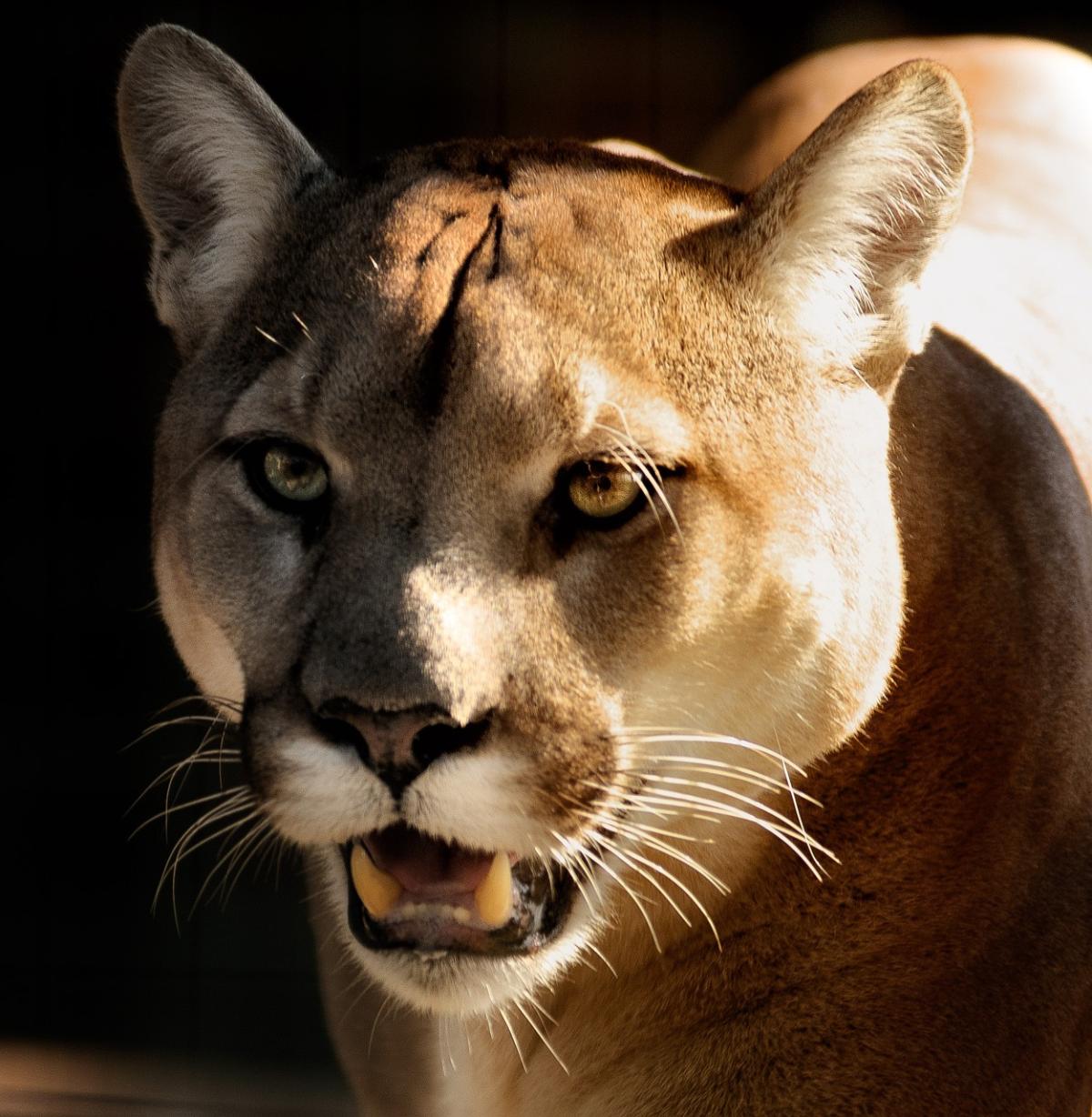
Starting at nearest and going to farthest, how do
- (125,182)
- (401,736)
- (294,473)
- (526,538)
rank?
(401,736)
(526,538)
(294,473)
(125,182)

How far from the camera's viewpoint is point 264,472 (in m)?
1.73

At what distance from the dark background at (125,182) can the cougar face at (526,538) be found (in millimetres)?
2285

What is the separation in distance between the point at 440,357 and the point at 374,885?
49 cm

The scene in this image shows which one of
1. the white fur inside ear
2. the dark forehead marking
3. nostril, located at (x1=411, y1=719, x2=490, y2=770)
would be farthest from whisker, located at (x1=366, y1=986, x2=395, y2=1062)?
the white fur inside ear

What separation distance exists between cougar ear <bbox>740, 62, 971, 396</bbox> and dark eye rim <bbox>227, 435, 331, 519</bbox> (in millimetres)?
473

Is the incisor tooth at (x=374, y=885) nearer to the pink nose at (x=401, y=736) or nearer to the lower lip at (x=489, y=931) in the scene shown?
the lower lip at (x=489, y=931)

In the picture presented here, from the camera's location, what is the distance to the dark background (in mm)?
4051

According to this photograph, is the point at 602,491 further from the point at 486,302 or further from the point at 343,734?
the point at 343,734

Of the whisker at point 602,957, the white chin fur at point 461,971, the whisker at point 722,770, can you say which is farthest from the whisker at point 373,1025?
the whisker at point 722,770

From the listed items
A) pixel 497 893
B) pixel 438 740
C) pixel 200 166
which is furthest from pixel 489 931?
pixel 200 166

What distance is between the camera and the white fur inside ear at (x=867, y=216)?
1701mm

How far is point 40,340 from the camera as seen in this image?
13.6 feet

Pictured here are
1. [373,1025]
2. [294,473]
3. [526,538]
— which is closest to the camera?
[526,538]

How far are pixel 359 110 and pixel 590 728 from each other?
284 cm
